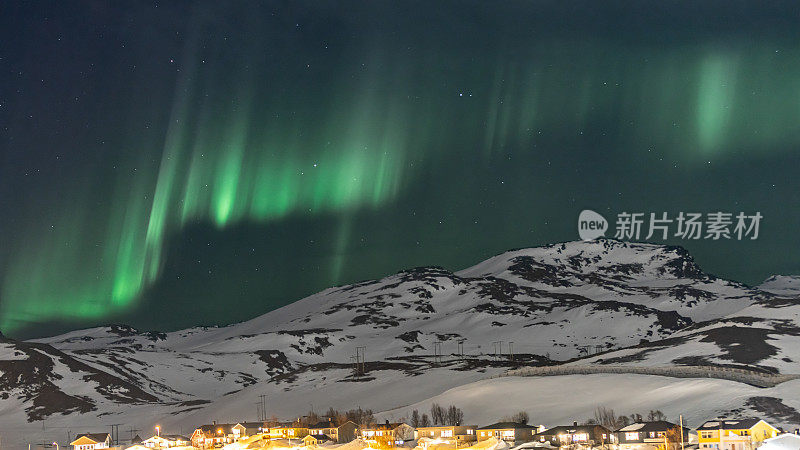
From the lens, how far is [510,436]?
15362cm

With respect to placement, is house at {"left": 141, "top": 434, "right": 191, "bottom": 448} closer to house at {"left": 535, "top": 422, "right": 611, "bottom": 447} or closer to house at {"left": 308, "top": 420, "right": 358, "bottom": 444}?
house at {"left": 308, "top": 420, "right": 358, "bottom": 444}

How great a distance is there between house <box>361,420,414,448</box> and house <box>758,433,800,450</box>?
58404 mm

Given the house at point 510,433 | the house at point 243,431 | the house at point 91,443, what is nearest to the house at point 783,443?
the house at point 510,433

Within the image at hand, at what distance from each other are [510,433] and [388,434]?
2094 cm

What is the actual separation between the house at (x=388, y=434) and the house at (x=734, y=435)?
4891 cm

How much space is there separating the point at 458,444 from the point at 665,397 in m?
53.8

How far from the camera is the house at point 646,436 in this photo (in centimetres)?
13450

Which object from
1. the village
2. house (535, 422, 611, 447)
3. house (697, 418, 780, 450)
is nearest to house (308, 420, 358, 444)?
the village

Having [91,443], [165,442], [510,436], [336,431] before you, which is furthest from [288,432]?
[510,436]

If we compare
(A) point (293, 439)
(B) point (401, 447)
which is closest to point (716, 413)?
(B) point (401, 447)

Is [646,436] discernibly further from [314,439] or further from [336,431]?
[336,431]

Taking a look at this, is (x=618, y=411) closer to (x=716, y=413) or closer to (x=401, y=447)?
(x=716, y=413)

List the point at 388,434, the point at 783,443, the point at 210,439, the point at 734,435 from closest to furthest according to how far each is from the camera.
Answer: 1. the point at 783,443
2. the point at 734,435
3. the point at 388,434
4. the point at 210,439

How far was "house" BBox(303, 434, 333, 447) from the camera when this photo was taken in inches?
6372
